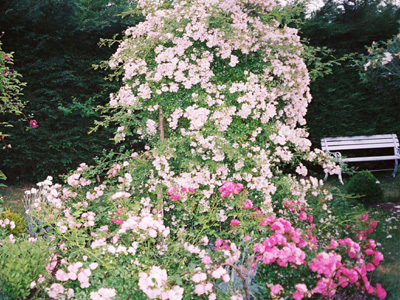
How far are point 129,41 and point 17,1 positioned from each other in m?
3.65

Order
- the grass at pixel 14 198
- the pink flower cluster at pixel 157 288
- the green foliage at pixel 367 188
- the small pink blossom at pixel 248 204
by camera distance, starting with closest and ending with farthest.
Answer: the pink flower cluster at pixel 157 288, the small pink blossom at pixel 248 204, the grass at pixel 14 198, the green foliage at pixel 367 188

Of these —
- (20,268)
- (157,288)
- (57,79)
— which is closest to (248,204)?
(157,288)

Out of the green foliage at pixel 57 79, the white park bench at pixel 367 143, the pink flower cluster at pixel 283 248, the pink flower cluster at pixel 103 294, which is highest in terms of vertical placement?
the green foliage at pixel 57 79

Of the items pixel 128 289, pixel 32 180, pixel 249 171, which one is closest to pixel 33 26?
pixel 32 180

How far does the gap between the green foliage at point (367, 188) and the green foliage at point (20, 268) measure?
4657mm

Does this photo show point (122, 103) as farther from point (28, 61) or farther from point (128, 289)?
point (28, 61)

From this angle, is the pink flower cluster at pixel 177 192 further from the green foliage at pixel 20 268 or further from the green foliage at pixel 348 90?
the green foliage at pixel 348 90

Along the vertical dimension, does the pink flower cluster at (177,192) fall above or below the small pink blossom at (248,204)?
above

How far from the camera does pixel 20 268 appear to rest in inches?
94.2

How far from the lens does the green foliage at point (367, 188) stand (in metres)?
5.57

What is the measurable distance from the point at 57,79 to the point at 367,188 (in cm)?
553

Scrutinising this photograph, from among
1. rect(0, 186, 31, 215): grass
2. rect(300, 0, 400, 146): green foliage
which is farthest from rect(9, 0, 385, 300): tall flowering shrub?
rect(300, 0, 400, 146): green foliage

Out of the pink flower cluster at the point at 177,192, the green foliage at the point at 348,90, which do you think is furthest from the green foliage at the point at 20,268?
the green foliage at the point at 348,90

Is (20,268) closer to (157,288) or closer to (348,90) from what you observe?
(157,288)
